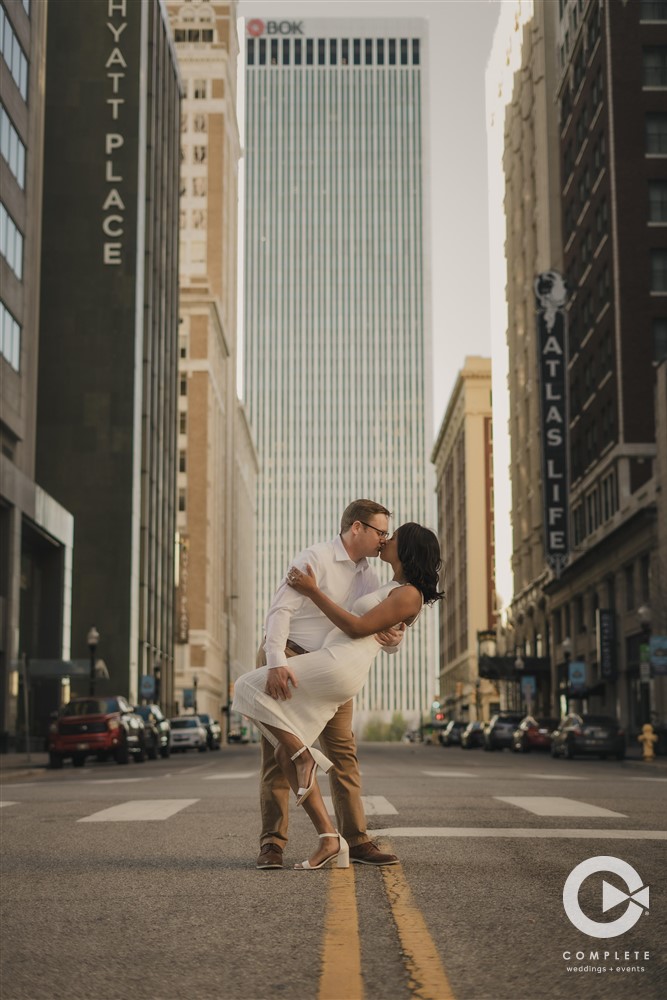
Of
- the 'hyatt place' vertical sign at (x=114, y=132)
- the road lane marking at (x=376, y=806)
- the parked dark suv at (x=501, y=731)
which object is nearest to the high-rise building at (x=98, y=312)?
the 'hyatt place' vertical sign at (x=114, y=132)

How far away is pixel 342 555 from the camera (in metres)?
7.25

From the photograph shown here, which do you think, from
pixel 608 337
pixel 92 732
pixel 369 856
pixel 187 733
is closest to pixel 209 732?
pixel 187 733

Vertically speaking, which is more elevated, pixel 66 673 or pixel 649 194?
pixel 649 194

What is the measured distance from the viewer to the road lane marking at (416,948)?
13.6ft

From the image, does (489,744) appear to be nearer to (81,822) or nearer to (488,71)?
(81,822)

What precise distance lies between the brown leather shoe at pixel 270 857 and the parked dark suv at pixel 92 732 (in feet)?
79.7

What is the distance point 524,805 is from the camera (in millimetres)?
12266

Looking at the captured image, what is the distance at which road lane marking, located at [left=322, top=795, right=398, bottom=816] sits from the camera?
11.6 m

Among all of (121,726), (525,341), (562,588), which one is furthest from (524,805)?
(525,341)

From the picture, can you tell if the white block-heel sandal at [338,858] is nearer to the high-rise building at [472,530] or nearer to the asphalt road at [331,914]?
the asphalt road at [331,914]

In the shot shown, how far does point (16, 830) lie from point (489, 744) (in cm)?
4340

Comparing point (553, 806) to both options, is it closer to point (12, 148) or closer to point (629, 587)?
point (12, 148)

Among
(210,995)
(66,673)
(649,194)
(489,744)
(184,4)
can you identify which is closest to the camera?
(210,995)
